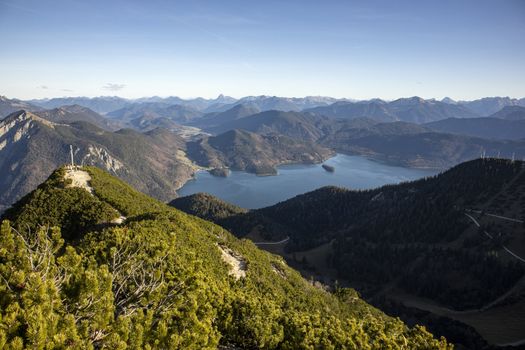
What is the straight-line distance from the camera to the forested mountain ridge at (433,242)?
4414 inches

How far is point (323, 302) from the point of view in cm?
5669

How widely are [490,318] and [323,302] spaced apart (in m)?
72.7

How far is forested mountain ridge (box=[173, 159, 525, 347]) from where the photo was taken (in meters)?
112

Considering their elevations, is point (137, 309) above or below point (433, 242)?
above

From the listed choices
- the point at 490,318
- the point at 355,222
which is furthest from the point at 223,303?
the point at 355,222

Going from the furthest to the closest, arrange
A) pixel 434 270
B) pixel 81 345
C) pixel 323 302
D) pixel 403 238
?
pixel 403 238, pixel 434 270, pixel 323 302, pixel 81 345

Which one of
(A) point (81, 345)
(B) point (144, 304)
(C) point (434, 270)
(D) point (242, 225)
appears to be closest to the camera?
(A) point (81, 345)

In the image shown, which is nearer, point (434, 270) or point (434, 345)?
point (434, 345)

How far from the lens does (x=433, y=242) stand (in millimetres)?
145750

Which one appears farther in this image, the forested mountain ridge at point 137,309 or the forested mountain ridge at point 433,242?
the forested mountain ridge at point 433,242

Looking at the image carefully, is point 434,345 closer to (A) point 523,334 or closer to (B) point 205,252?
(B) point 205,252

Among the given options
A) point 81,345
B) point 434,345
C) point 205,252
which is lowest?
point 205,252

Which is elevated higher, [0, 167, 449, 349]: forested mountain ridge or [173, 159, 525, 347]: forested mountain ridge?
[0, 167, 449, 349]: forested mountain ridge

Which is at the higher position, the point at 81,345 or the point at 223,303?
the point at 81,345
